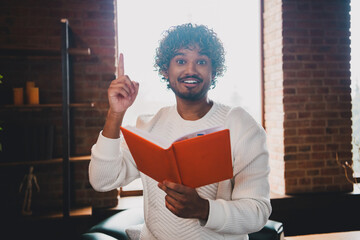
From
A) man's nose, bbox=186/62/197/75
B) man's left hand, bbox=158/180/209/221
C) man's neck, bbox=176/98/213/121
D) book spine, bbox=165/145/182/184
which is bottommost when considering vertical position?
man's left hand, bbox=158/180/209/221

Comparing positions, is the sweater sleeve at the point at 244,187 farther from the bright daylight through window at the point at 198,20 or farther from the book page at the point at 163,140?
the bright daylight through window at the point at 198,20

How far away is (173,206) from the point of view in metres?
0.94

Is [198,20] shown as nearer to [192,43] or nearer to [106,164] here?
[192,43]

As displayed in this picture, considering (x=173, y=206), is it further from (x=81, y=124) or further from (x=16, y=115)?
(x=16, y=115)

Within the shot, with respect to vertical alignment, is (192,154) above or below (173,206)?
above

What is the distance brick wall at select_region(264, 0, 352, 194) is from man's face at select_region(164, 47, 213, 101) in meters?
1.57

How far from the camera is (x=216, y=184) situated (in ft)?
4.11

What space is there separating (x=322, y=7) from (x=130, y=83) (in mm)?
2335

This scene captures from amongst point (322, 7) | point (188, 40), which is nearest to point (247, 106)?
point (322, 7)

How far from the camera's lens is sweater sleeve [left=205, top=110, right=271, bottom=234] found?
3.32 feet

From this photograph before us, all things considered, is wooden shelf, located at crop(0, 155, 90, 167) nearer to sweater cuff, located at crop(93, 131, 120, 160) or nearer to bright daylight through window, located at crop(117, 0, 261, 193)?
bright daylight through window, located at crop(117, 0, 261, 193)

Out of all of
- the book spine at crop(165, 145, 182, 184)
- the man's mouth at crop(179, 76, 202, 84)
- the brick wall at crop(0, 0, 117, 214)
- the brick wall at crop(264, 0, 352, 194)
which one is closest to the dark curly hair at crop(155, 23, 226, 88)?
the man's mouth at crop(179, 76, 202, 84)

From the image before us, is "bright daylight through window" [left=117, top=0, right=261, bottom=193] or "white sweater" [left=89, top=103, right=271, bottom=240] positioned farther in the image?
"bright daylight through window" [left=117, top=0, right=261, bottom=193]

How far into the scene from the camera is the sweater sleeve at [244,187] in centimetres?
101
